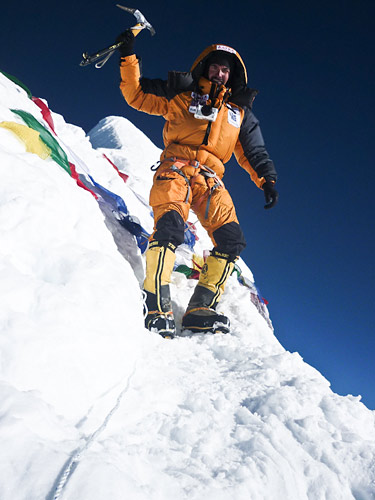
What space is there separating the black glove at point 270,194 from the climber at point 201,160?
0.01 m

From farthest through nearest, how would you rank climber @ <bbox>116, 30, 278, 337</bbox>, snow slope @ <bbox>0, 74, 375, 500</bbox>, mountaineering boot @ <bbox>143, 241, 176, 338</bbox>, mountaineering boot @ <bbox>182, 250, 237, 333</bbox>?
climber @ <bbox>116, 30, 278, 337</bbox>, mountaineering boot @ <bbox>182, 250, 237, 333</bbox>, mountaineering boot @ <bbox>143, 241, 176, 338</bbox>, snow slope @ <bbox>0, 74, 375, 500</bbox>

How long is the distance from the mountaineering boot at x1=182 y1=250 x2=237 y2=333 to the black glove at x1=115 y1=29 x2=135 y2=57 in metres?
2.05

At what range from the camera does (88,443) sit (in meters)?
0.80

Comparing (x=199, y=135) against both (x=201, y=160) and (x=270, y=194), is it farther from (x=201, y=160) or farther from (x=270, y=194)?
(x=270, y=194)

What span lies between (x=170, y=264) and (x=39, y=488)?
1.83 meters

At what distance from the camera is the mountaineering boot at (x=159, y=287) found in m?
2.12

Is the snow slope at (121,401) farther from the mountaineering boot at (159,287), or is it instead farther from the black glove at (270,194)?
the black glove at (270,194)

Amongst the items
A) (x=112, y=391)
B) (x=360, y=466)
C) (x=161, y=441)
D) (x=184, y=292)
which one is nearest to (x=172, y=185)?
(x=184, y=292)

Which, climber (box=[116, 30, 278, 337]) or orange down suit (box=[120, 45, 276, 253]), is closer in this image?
climber (box=[116, 30, 278, 337])

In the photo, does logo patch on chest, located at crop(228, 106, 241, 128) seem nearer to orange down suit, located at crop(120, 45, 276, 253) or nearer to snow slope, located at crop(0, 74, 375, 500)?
orange down suit, located at crop(120, 45, 276, 253)

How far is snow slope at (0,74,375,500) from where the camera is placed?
75cm

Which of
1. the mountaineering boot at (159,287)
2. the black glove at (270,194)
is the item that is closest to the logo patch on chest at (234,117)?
the black glove at (270,194)

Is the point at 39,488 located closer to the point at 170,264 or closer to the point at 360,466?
the point at 360,466

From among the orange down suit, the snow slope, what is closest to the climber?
the orange down suit
